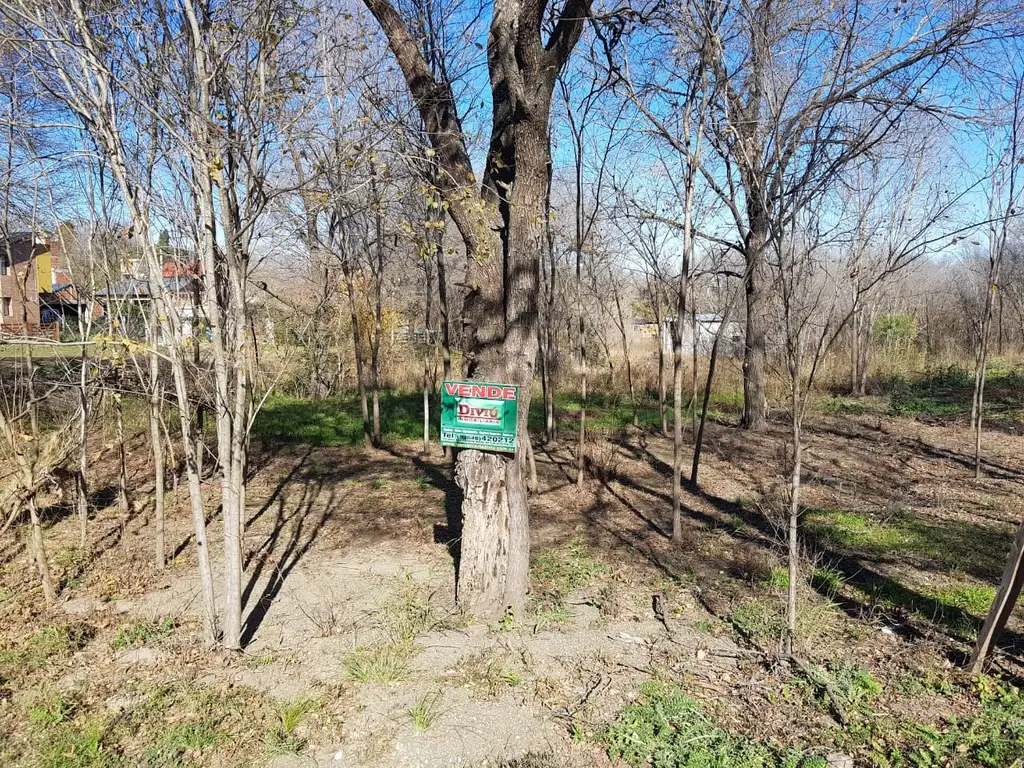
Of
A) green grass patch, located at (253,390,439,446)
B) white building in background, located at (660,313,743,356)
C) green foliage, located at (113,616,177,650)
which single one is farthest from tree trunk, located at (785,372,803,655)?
green grass patch, located at (253,390,439,446)

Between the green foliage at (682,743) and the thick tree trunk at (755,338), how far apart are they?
24.2 feet

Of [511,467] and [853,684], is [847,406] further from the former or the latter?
[511,467]

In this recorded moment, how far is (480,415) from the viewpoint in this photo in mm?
4176

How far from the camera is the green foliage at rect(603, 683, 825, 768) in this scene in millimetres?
2781

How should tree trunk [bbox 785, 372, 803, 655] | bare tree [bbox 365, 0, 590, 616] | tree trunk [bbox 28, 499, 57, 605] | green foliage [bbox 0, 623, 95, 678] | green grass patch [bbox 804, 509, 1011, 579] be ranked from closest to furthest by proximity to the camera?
tree trunk [bbox 785, 372, 803, 655] → green foliage [bbox 0, 623, 95, 678] → bare tree [bbox 365, 0, 590, 616] → tree trunk [bbox 28, 499, 57, 605] → green grass patch [bbox 804, 509, 1011, 579]

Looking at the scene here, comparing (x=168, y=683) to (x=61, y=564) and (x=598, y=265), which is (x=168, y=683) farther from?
(x=598, y=265)

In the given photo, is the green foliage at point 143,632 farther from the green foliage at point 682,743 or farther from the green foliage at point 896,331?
the green foliage at point 896,331

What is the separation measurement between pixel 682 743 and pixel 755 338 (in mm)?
8553

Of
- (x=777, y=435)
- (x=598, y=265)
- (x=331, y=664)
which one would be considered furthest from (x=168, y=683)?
(x=777, y=435)

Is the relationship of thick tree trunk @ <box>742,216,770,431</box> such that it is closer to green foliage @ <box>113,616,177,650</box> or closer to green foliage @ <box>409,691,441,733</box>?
green foliage @ <box>409,691,441,733</box>

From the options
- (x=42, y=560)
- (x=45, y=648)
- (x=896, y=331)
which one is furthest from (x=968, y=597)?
(x=896, y=331)

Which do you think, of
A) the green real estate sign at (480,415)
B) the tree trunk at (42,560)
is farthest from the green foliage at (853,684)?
the tree trunk at (42,560)

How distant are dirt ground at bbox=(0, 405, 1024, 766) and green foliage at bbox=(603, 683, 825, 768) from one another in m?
0.09

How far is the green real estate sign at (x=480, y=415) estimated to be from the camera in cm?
414
